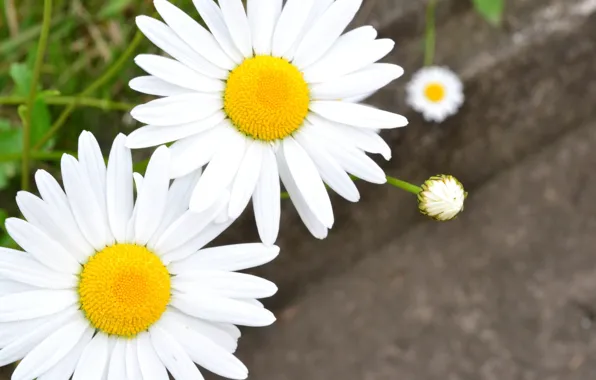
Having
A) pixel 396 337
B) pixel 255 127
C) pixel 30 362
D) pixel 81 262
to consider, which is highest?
pixel 396 337

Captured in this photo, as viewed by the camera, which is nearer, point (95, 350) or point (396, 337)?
point (95, 350)

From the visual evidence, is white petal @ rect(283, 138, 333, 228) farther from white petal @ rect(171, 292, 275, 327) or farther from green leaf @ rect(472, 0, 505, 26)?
green leaf @ rect(472, 0, 505, 26)

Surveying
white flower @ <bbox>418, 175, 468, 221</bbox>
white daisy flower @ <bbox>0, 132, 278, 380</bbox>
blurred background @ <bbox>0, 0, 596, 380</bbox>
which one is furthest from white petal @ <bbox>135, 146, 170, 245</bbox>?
blurred background @ <bbox>0, 0, 596, 380</bbox>

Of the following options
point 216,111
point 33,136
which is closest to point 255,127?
point 216,111

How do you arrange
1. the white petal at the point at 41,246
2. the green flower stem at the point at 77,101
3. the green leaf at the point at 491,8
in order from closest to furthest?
the white petal at the point at 41,246
the green flower stem at the point at 77,101
the green leaf at the point at 491,8

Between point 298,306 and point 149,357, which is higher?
point 298,306

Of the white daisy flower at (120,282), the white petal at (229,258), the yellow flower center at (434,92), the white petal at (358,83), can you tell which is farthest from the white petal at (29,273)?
the yellow flower center at (434,92)

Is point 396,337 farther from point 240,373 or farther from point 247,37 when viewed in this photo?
point 247,37

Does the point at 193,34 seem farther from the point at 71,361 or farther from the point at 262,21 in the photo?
the point at 71,361

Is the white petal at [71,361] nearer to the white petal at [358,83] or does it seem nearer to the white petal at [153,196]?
the white petal at [153,196]
